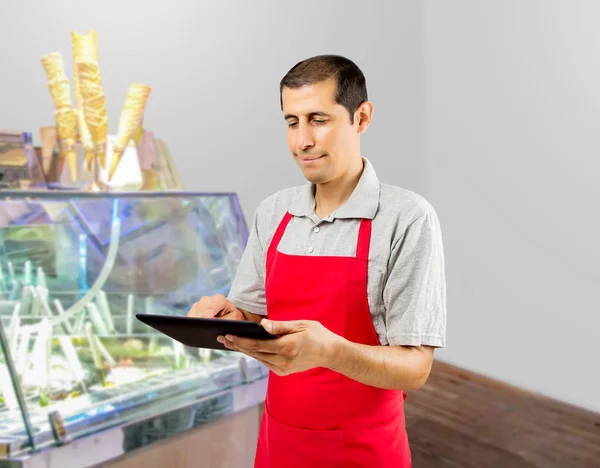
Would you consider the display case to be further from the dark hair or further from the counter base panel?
the dark hair

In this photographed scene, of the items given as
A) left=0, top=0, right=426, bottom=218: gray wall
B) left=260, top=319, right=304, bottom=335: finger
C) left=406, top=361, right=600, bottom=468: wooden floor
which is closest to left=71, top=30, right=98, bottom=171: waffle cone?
left=0, top=0, right=426, bottom=218: gray wall

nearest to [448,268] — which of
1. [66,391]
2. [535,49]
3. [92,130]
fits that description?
[535,49]

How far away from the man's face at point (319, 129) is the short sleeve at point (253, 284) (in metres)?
0.25

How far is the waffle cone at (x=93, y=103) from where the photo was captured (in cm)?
201

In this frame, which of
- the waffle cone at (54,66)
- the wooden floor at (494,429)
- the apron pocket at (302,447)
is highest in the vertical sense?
the waffle cone at (54,66)

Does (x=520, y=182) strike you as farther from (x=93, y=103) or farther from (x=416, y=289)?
(x=416, y=289)

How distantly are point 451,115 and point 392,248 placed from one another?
2916mm

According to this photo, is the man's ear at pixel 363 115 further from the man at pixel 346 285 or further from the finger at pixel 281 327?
the finger at pixel 281 327

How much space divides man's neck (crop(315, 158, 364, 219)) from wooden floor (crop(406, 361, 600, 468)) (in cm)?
185

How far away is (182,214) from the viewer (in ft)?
6.63

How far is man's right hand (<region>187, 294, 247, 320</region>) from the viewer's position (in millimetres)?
1148

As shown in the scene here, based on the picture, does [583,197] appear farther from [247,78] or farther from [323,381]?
[323,381]

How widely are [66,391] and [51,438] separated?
0.15 meters

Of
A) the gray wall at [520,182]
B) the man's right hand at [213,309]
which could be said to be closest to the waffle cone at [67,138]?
the man's right hand at [213,309]
